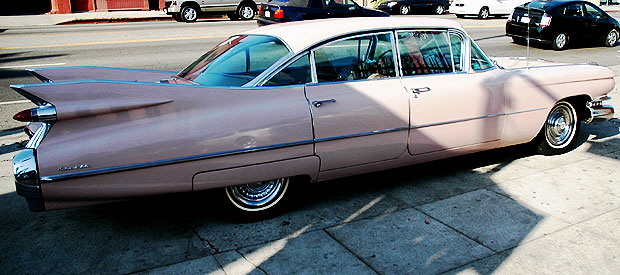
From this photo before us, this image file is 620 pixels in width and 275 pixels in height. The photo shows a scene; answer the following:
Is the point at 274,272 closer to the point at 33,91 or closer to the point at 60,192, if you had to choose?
the point at 60,192

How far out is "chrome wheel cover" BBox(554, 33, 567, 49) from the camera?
49.8 ft

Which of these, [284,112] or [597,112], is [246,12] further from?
[284,112]

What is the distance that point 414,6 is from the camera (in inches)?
1086

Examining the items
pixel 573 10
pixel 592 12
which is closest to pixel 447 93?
pixel 573 10

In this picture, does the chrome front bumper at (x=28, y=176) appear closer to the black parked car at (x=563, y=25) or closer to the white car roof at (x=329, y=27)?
the white car roof at (x=329, y=27)

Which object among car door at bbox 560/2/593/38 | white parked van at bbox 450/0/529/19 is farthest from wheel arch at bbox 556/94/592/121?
white parked van at bbox 450/0/529/19

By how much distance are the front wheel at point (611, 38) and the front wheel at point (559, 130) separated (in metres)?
12.0

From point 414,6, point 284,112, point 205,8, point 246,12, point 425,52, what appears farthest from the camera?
point 414,6

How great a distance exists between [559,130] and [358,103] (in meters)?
2.63

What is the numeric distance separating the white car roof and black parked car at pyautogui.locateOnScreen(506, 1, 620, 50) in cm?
1100

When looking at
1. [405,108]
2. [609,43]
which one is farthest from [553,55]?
[405,108]

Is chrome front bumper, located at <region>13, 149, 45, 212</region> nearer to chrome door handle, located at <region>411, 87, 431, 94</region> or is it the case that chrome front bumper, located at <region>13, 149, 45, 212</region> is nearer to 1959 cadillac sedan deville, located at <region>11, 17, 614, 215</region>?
1959 cadillac sedan deville, located at <region>11, 17, 614, 215</region>

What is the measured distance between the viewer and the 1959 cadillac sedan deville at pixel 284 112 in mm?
3578

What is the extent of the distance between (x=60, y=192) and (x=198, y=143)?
92cm
